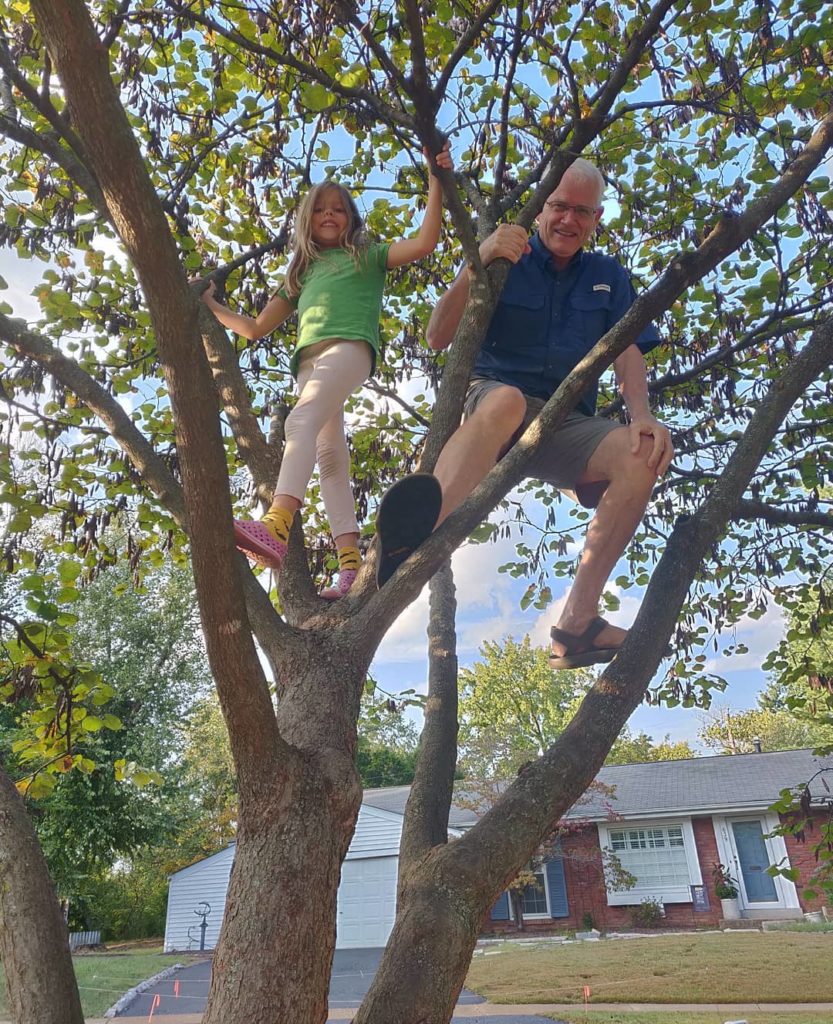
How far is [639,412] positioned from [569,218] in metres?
0.92

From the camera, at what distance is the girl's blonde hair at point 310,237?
346cm

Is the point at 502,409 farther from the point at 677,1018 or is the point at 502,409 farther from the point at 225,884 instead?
the point at 225,884

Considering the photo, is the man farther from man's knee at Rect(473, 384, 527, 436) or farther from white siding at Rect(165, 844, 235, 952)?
white siding at Rect(165, 844, 235, 952)

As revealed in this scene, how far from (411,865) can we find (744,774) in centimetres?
2230

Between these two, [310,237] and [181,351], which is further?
[310,237]

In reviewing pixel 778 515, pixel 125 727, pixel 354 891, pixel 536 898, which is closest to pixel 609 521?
pixel 778 515

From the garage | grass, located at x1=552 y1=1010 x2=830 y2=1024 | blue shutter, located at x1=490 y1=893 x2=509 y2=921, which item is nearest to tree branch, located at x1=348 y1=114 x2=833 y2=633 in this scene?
grass, located at x1=552 y1=1010 x2=830 y2=1024

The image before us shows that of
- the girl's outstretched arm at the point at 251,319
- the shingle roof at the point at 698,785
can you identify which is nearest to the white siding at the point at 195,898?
the shingle roof at the point at 698,785

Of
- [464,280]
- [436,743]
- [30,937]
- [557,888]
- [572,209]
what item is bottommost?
[30,937]

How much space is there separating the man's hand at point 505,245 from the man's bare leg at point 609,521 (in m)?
0.82

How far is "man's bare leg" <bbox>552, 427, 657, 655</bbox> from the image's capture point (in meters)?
2.96

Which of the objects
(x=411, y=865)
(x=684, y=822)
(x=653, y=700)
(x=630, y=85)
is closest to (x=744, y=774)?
(x=684, y=822)

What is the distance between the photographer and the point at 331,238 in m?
3.52

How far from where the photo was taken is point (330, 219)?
11.5 feet
